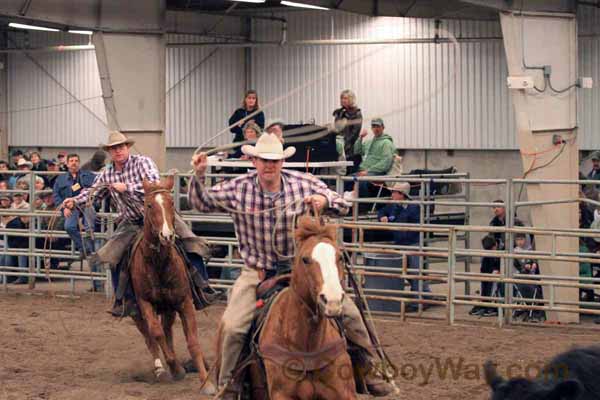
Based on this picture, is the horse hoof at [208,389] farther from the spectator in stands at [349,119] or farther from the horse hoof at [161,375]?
the spectator in stands at [349,119]

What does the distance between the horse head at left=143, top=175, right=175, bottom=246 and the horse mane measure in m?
2.97

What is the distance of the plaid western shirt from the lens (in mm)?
6453

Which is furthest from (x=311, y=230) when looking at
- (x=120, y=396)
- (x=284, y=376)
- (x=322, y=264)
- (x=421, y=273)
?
(x=421, y=273)

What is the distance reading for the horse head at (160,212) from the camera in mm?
8648

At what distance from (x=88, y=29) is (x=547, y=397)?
1211 cm

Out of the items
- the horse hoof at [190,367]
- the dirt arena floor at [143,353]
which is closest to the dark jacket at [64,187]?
the dirt arena floor at [143,353]

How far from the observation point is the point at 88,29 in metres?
15.1

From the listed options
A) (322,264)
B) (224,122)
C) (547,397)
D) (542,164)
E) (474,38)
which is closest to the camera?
(547,397)

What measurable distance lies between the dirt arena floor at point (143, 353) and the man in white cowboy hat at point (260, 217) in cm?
185

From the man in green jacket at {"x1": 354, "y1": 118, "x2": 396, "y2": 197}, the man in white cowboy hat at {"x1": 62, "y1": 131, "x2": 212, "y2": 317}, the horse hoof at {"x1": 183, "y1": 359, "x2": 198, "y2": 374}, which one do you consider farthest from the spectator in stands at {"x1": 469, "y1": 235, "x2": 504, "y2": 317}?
the man in white cowboy hat at {"x1": 62, "y1": 131, "x2": 212, "y2": 317}

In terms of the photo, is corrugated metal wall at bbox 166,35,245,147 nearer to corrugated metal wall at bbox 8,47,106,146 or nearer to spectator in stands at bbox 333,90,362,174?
corrugated metal wall at bbox 8,47,106,146

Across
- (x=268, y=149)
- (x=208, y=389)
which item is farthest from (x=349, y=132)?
(x=268, y=149)

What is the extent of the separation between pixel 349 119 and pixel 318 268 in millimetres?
7370

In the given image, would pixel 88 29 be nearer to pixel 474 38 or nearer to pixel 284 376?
pixel 474 38
